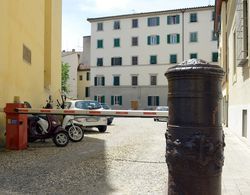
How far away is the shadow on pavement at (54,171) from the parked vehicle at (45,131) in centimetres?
41

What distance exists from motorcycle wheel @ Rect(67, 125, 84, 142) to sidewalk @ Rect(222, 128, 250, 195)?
181 inches

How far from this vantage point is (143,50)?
49.8 metres

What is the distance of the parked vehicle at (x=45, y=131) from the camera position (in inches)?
405

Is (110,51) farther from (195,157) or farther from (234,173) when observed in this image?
(195,157)

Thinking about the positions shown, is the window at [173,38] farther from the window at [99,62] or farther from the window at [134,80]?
the window at [99,62]

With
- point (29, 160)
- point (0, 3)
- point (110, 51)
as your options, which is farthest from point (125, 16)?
point (29, 160)

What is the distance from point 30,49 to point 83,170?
8.08 m

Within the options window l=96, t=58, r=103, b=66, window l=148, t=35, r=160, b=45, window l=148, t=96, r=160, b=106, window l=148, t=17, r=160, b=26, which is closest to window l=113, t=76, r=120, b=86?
window l=96, t=58, r=103, b=66

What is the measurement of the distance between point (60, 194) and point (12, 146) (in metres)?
4.70

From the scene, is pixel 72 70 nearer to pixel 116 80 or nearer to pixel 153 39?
pixel 116 80

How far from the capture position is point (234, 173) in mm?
6602

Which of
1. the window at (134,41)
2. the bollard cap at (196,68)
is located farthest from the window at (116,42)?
the bollard cap at (196,68)

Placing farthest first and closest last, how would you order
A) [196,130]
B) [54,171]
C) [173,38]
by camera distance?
[173,38] < [54,171] < [196,130]

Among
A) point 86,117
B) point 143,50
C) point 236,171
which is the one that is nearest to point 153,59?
point 143,50
